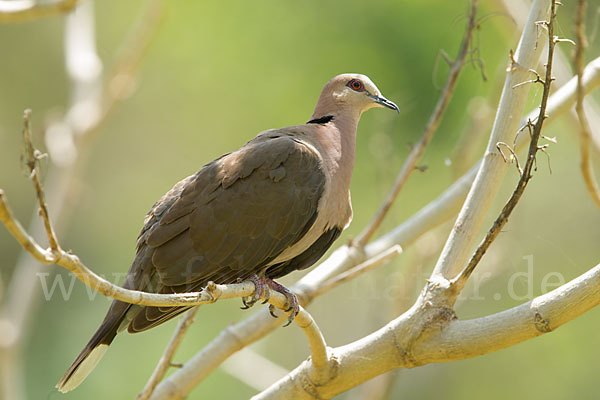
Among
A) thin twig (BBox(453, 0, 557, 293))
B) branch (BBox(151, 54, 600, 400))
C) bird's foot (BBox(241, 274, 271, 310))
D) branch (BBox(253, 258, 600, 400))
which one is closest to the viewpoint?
thin twig (BBox(453, 0, 557, 293))

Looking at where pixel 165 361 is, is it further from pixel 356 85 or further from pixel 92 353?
pixel 356 85

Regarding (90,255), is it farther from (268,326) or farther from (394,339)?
(394,339)

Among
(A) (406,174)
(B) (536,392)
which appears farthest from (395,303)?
(B) (536,392)

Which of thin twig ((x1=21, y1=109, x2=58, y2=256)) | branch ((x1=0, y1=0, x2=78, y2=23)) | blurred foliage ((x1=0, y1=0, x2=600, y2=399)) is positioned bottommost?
blurred foliage ((x1=0, y1=0, x2=600, y2=399))

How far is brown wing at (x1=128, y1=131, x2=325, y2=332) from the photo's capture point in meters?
3.38

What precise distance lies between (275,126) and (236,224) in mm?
4989

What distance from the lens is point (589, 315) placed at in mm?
8203

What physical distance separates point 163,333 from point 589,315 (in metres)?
5.09

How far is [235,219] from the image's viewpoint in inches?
136

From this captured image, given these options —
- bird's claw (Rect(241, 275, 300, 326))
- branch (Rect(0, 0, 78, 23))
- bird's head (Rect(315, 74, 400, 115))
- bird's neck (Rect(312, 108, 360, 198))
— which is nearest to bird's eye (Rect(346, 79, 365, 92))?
bird's head (Rect(315, 74, 400, 115))

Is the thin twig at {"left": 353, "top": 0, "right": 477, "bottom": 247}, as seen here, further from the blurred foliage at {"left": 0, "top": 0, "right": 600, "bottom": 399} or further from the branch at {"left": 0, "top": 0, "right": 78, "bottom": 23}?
the branch at {"left": 0, "top": 0, "right": 78, "bottom": 23}

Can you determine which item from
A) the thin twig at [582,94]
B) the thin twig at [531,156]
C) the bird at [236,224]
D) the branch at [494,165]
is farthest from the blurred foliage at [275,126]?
the thin twig at [582,94]

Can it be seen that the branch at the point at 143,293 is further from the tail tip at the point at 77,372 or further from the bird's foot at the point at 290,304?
the tail tip at the point at 77,372

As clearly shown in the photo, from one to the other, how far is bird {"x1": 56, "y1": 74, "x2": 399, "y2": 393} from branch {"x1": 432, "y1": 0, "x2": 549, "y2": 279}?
0.92 meters
